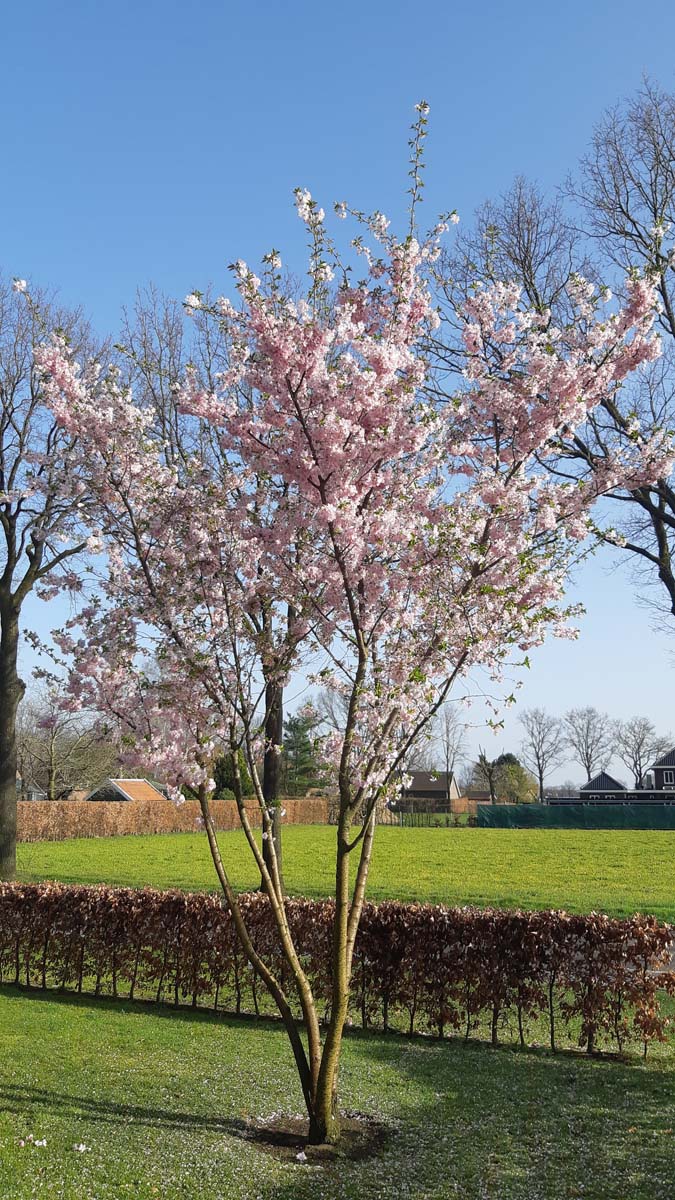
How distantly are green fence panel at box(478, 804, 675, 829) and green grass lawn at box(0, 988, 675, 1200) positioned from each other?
142 ft

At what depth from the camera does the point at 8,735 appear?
686 inches

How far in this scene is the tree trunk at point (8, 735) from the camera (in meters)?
17.3

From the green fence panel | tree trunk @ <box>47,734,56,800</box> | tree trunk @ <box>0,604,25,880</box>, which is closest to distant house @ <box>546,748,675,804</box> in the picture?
the green fence panel

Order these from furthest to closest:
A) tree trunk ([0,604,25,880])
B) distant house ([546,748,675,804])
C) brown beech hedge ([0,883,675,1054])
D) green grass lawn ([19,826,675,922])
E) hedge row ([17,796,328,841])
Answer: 1. distant house ([546,748,675,804])
2. hedge row ([17,796,328,841])
3. green grass lawn ([19,826,675,922])
4. tree trunk ([0,604,25,880])
5. brown beech hedge ([0,883,675,1054])

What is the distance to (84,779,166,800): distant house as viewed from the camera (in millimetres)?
50750

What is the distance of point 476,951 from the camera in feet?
29.5

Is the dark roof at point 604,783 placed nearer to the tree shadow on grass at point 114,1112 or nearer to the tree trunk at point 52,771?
the tree trunk at point 52,771

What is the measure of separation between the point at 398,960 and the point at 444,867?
16451 millimetres

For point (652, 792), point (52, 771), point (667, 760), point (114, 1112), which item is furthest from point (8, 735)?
point (667, 760)

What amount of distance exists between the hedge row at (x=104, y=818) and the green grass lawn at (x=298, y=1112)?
910 inches

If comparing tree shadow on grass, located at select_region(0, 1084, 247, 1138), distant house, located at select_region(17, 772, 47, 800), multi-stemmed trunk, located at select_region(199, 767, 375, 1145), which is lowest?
distant house, located at select_region(17, 772, 47, 800)

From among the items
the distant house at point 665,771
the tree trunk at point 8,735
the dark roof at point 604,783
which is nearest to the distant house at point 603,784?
the dark roof at point 604,783

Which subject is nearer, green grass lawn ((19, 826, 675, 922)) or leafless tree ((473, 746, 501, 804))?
green grass lawn ((19, 826, 675, 922))

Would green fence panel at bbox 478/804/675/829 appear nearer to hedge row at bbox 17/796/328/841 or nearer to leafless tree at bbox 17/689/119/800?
hedge row at bbox 17/796/328/841
